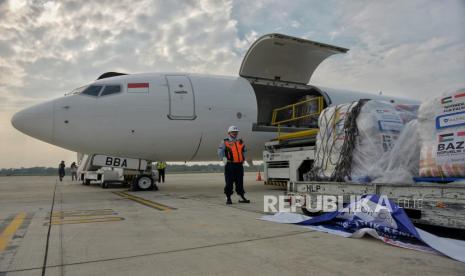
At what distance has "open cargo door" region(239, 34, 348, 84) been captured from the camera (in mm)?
11716

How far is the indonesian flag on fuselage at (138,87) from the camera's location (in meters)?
10.4

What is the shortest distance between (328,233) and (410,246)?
973 millimetres

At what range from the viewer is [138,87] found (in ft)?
34.5

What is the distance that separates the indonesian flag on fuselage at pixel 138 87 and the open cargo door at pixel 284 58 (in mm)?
3456

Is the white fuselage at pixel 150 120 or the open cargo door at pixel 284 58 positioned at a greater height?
the open cargo door at pixel 284 58

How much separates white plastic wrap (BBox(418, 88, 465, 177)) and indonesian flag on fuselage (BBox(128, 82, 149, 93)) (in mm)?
7768

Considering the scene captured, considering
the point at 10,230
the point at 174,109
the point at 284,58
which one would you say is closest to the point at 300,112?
the point at 284,58

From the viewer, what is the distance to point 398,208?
4.13 meters

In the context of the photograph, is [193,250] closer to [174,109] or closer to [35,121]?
[174,109]

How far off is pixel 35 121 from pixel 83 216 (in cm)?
458

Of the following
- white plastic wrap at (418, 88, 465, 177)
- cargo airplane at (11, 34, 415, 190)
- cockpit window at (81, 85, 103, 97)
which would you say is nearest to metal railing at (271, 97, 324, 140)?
cargo airplane at (11, 34, 415, 190)

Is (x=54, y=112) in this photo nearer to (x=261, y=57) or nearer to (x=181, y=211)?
(x=181, y=211)

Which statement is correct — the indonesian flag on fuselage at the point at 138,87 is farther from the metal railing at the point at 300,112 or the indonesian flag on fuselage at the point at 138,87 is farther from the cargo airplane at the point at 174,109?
the metal railing at the point at 300,112

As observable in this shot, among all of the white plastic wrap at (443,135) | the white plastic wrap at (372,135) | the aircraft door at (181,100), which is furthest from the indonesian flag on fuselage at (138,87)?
the white plastic wrap at (443,135)
